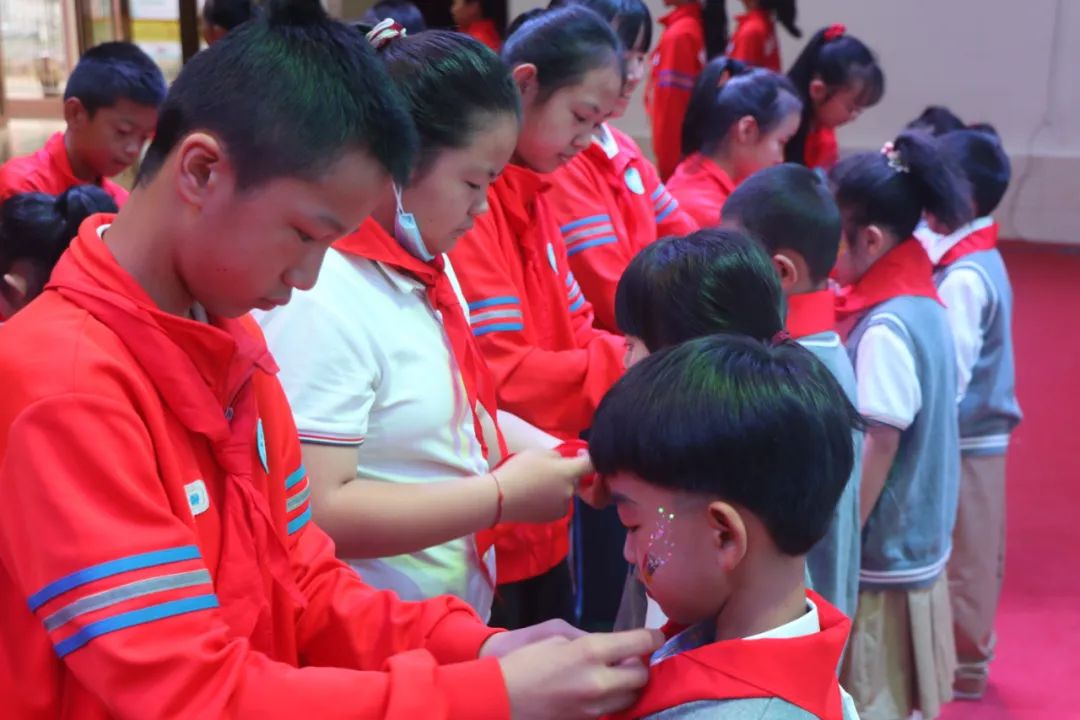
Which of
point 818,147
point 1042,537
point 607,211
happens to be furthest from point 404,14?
point 1042,537

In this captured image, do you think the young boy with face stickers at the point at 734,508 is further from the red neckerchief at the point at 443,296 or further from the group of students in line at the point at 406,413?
the red neckerchief at the point at 443,296

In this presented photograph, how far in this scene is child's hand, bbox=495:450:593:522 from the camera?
1495 mm

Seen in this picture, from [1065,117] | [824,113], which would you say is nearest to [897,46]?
[1065,117]

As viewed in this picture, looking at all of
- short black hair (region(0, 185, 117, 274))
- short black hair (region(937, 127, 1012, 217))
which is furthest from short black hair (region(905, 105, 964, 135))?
short black hair (region(0, 185, 117, 274))

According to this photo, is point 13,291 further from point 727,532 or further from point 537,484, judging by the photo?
point 727,532

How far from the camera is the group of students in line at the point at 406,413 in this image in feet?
→ 3.08

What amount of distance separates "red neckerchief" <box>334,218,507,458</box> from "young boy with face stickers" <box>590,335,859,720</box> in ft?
1.41

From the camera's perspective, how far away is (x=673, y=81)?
556 cm

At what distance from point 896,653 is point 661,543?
1.65 m

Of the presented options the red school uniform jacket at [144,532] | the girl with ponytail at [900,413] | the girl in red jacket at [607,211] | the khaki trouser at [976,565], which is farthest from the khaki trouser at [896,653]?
the red school uniform jacket at [144,532]

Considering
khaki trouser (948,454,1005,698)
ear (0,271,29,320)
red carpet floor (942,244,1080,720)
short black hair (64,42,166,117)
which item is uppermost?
short black hair (64,42,166,117)

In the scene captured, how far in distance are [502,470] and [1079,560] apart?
285 centimetres

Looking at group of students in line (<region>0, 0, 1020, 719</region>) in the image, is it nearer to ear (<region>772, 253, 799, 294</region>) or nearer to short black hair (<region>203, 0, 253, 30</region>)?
ear (<region>772, 253, 799, 294</region>)

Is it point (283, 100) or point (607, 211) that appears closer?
point (283, 100)
